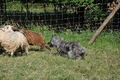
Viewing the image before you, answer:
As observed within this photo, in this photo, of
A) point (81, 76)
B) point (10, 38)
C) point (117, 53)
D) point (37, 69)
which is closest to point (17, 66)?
point (37, 69)

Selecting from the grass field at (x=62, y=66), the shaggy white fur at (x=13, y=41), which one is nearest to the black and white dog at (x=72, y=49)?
the grass field at (x=62, y=66)

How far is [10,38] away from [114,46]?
404 centimetres

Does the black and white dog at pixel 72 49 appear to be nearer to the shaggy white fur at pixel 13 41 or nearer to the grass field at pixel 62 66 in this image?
the grass field at pixel 62 66

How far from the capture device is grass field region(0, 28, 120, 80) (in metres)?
5.21

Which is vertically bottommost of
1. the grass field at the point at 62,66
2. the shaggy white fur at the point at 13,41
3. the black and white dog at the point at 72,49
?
the grass field at the point at 62,66

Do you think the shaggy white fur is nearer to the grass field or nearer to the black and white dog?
the grass field

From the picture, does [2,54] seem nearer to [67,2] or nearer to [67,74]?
[67,74]

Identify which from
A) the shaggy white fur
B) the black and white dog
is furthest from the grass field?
the shaggy white fur

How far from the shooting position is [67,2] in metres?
10.3

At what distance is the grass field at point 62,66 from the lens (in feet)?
17.1

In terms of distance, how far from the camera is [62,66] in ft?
19.5

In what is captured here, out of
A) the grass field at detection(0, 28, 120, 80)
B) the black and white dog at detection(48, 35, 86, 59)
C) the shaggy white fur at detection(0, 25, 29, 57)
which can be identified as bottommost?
the grass field at detection(0, 28, 120, 80)

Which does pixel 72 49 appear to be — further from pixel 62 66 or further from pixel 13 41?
pixel 13 41

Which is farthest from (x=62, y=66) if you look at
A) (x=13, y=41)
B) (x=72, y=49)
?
(x=13, y=41)
